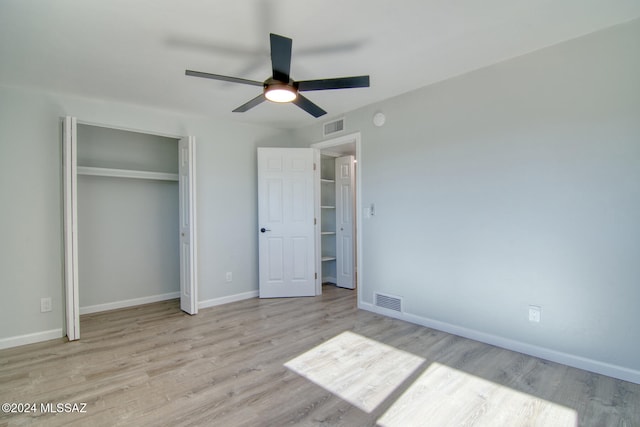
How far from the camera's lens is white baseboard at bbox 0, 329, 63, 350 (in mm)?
3021

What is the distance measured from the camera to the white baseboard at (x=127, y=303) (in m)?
4.02

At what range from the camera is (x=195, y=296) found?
3.93 metres

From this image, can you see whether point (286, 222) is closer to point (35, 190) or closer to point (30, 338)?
point (35, 190)

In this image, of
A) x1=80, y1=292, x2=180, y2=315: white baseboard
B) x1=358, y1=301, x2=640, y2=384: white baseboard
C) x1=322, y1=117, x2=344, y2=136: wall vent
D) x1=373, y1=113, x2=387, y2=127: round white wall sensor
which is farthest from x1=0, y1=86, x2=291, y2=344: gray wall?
x1=358, y1=301, x2=640, y2=384: white baseboard

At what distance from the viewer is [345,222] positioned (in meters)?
5.16

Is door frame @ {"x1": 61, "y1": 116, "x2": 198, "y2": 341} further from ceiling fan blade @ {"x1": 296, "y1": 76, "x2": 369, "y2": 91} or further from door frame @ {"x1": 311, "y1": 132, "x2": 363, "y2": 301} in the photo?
door frame @ {"x1": 311, "y1": 132, "x2": 363, "y2": 301}

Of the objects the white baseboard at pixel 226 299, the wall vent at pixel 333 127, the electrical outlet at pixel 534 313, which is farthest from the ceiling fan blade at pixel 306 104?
the white baseboard at pixel 226 299

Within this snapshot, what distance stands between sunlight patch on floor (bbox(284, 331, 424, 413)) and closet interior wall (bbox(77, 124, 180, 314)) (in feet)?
9.50

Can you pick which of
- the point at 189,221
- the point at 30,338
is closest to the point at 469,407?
the point at 189,221

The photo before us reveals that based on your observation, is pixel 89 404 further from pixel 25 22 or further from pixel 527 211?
pixel 527 211

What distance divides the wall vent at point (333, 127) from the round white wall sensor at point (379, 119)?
1.83ft

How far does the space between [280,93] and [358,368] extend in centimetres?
221

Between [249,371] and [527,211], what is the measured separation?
2610 millimetres

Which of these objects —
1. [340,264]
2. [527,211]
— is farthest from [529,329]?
[340,264]
